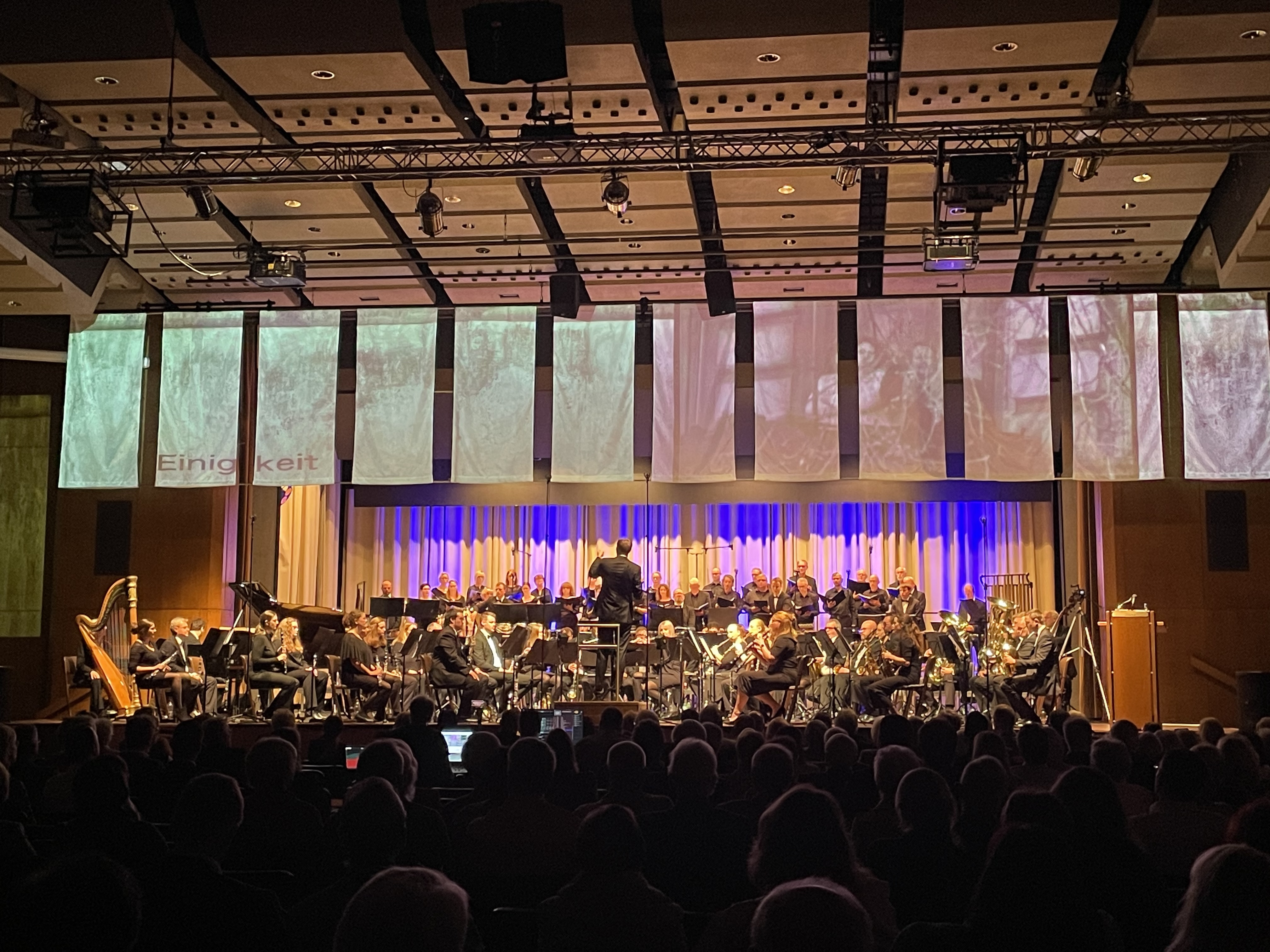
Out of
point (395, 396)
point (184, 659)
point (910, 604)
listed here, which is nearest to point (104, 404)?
point (395, 396)

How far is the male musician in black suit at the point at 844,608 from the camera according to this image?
14.0 metres

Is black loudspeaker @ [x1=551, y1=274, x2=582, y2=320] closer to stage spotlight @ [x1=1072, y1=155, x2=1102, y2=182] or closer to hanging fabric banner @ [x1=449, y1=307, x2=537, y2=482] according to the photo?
hanging fabric banner @ [x1=449, y1=307, x2=537, y2=482]

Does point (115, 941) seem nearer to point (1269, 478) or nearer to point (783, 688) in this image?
point (783, 688)

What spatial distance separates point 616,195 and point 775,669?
15.5ft

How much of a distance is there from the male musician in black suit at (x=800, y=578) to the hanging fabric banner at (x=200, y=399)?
22.7ft

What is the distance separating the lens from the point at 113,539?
15.7 m

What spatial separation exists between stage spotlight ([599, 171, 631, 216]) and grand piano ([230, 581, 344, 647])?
5.16m

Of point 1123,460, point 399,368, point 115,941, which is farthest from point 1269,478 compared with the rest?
point 115,941

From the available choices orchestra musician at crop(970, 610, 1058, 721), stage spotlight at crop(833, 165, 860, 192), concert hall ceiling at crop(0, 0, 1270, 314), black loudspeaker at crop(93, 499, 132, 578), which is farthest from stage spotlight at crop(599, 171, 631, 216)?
black loudspeaker at crop(93, 499, 132, 578)

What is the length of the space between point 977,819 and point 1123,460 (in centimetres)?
1058

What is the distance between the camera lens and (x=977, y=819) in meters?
3.93

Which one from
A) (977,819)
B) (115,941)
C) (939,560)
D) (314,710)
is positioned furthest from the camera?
(939,560)

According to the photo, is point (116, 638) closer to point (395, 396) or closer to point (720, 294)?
point (395, 396)

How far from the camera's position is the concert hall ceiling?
9742 millimetres
